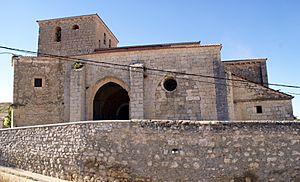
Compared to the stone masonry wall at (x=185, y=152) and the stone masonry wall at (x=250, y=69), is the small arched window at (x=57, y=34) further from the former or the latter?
the stone masonry wall at (x=185, y=152)

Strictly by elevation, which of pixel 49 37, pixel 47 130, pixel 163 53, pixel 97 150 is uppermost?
pixel 49 37

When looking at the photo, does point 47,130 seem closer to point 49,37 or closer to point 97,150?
point 97,150

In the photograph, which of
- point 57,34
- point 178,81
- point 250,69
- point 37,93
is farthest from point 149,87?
point 57,34

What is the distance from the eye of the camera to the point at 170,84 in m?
14.2

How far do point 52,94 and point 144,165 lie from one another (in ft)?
31.4

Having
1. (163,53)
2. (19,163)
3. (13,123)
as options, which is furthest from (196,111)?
(13,123)

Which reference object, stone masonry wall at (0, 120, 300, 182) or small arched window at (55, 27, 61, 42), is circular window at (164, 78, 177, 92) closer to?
stone masonry wall at (0, 120, 300, 182)

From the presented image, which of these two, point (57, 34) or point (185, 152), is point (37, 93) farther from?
point (185, 152)

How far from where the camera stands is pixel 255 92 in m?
14.1

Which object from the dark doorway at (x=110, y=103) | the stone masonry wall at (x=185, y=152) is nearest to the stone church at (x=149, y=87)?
the dark doorway at (x=110, y=103)

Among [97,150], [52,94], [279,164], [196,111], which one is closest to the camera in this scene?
[279,164]

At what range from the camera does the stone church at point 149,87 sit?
13.6m

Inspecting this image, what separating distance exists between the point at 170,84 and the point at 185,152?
6.45 metres

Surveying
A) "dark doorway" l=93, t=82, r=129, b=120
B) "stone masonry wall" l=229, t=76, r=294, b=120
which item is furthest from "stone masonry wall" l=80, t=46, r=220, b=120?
"dark doorway" l=93, t=82, r=129, b=120
